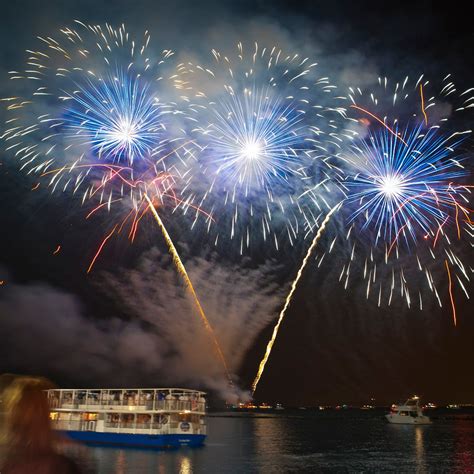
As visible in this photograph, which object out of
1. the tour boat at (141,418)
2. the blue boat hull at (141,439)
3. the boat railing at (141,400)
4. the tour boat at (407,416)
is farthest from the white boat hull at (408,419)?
the boat railing at (141,400)

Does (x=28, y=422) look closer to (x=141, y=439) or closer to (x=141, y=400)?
(x=141, y=400)

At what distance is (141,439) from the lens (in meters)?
55.2

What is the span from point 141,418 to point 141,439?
240cm

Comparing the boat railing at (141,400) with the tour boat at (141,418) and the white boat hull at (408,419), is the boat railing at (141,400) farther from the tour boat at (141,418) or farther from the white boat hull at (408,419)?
the white boat hull at (408,419)

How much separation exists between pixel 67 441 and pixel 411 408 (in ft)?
469

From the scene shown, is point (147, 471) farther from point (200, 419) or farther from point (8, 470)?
point (8, 470)

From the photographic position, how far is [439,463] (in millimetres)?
52875

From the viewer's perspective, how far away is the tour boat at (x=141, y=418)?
54.7 m

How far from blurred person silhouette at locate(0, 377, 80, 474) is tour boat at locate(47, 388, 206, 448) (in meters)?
53.4

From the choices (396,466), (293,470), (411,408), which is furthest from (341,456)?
(411,408)

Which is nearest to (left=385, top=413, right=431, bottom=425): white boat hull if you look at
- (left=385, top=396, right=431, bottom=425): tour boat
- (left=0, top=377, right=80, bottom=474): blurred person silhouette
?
(left=385, top=396, right=431, bottom=425): tour boat

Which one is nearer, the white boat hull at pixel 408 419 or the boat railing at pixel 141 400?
the boat railing at pixel 141 400

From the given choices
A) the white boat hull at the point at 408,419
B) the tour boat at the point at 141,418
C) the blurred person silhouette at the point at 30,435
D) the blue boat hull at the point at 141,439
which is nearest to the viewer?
the blurred person silhouette at the point at 30,435

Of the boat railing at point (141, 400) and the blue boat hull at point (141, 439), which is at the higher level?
the boat railing at point (141, 400)
